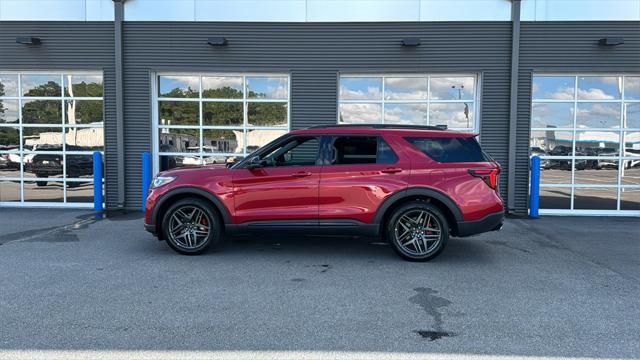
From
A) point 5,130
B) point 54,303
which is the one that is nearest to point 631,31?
point 54,303

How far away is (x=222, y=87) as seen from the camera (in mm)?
11117

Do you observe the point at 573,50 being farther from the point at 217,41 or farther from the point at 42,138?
the point at 42,138

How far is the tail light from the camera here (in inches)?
242

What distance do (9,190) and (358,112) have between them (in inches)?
336

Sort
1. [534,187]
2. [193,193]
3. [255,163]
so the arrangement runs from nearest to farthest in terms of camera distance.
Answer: [255,163] → [193,193] → [534,187]

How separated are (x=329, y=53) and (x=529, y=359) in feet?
27.7

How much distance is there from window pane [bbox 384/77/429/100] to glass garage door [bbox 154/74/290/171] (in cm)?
237

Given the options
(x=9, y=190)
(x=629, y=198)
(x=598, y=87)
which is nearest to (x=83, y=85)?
(x=9, y=190)

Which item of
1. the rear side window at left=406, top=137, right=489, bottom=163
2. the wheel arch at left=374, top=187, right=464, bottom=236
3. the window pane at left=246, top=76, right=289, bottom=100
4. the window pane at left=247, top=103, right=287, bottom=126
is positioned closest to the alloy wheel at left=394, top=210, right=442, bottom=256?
the wheel arch at left=374, top=187, right=464, bottom=236

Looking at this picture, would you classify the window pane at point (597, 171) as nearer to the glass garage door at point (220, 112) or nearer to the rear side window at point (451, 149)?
the rear side window at point (451, 149)

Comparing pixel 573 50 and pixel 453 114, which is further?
pixel 453 114

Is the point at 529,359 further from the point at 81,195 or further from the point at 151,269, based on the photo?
the point at 81,195

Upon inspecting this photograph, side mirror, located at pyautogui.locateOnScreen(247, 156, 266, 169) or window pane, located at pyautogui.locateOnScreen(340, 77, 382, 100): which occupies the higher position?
window pane, located at pyautogui.locateOnScreen(340, 77, 382, 100)

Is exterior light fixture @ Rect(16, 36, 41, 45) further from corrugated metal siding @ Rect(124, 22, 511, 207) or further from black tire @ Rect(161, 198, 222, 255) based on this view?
black tire @ Rect(161, 198, 222, 255)
